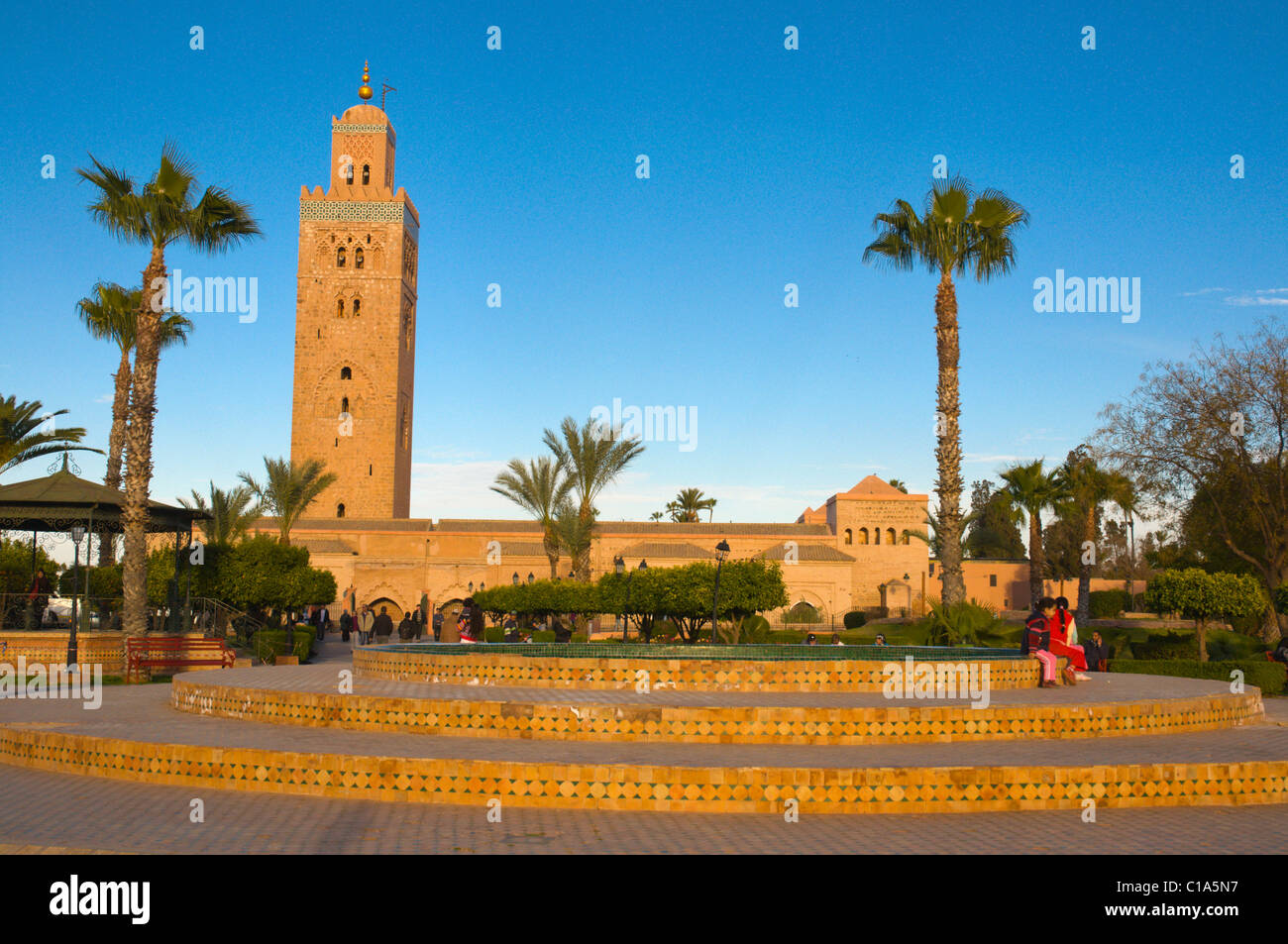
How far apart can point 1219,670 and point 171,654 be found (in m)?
16.3

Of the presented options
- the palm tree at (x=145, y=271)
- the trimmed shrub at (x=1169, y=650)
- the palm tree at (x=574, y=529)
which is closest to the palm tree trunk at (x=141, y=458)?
the palm tree at (x=145, y=271)

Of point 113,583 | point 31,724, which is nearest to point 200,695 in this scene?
point 31,724

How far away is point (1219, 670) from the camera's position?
16.1 metres

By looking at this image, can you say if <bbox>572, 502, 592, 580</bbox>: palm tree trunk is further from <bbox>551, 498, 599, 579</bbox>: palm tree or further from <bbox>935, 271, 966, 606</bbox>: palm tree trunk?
<bbox>935, 271, 966, 606</bbox>: palm tree trunk

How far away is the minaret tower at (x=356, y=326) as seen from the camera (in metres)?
47.3

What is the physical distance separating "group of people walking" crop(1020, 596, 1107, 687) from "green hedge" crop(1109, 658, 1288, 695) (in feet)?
14.6

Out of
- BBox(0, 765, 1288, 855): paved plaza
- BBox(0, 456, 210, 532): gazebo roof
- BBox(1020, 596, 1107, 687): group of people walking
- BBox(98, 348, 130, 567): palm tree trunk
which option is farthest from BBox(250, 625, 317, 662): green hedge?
BBox(1020, 596, 1107, 687): group of people walking

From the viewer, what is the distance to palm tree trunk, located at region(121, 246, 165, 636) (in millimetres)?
16094

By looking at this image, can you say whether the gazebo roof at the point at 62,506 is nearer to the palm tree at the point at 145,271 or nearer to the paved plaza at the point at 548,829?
the palm tree at the point at 145,271

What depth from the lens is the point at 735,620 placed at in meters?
23.0
